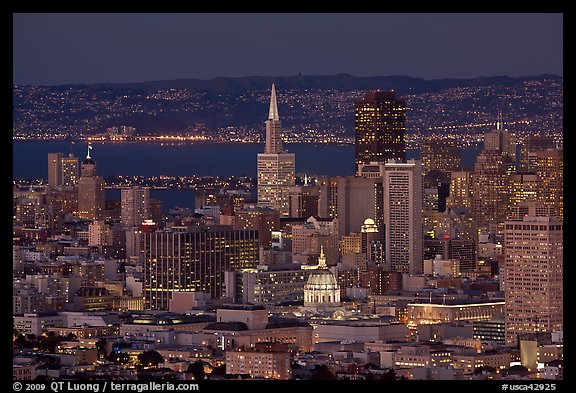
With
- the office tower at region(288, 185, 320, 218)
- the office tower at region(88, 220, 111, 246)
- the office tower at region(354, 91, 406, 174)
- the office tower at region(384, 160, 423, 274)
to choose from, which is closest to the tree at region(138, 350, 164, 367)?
the office tower at region(384, 160, 423, 274)

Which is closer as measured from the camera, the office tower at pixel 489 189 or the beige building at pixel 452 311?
the beige building at pixel 452 311

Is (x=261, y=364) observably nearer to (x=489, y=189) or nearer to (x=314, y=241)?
(x=314, y=241)

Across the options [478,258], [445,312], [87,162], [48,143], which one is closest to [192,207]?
[87,162]

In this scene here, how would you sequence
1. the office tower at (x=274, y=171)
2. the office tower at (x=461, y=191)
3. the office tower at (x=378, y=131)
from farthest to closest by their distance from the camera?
the office tower at (x=378, y=131)
the office tower at (x=274, y=171)
the office tower at (x=461, y=191)

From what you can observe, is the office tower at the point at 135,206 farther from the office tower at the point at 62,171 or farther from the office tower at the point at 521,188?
the office tower at the point at 521,188

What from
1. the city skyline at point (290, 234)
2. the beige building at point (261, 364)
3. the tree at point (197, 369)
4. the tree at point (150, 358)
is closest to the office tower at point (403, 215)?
the city skyline at point (290, 234)

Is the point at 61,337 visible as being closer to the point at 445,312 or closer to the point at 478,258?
the point at 445,312
